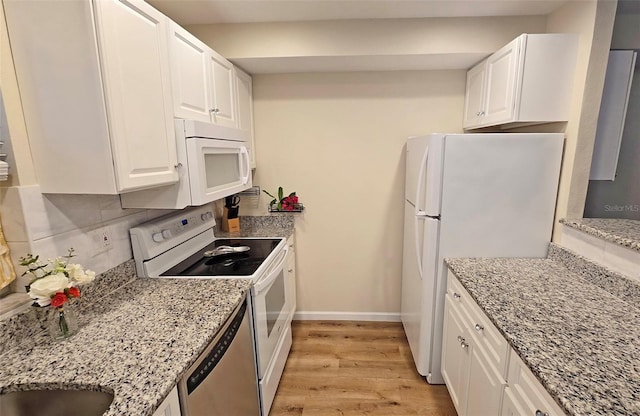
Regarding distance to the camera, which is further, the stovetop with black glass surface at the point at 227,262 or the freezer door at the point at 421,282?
the freezer door at the point at 421,282

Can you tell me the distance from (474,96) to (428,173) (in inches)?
37.3

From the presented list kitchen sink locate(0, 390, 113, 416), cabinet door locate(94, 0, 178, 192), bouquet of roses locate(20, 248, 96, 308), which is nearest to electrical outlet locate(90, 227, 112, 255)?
bouquet of roses locate(20, 248, 96, 308)

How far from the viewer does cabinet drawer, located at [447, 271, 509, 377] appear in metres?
1.22

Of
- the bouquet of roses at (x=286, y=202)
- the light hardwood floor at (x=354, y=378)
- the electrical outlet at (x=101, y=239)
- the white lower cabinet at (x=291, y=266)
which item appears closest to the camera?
the electrical outlet at (x=101, y=239)

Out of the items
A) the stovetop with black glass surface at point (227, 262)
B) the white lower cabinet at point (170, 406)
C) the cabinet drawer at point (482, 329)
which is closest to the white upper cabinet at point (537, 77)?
the cabinet drawer at point (482, 329)

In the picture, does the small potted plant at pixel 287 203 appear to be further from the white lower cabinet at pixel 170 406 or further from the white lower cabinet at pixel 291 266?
the white lower cabinet at pixel 170 406

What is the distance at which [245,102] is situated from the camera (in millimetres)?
2439

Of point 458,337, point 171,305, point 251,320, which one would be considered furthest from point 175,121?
point 458,337

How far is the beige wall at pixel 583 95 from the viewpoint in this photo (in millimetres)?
1593

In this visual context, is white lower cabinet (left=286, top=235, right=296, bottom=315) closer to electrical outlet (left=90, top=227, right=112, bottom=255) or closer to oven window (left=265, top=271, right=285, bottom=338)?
oven window (left=265, top=271, right=285, bottom=338)

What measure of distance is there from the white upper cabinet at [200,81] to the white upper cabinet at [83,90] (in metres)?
0.27

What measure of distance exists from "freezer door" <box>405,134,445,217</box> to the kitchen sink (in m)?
1.72

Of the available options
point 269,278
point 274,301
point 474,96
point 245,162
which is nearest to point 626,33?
point 474,96

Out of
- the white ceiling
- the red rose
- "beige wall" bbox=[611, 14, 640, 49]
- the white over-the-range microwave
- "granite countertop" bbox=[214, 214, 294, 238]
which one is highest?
the white ceiling
